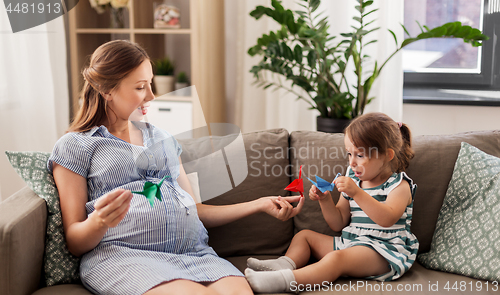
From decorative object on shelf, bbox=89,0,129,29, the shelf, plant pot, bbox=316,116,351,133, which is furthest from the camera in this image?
decorative object on shelf, bbox=89,0,129,29

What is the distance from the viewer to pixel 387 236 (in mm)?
1345

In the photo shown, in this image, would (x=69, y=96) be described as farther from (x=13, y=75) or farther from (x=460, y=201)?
(x=460, y=201)

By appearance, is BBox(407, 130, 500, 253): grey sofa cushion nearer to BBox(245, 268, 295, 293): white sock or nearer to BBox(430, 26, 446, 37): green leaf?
BBox(245, 268, 295, 293): white sock

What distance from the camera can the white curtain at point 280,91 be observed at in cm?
239

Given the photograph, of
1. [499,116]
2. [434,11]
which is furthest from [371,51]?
[499,116]

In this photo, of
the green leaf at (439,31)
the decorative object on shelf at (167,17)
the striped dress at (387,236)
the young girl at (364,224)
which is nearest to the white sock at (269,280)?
the young girl at (364,224)

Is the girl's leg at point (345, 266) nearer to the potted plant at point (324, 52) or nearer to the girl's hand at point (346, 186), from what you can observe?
the girl's hand at point (346, 186)

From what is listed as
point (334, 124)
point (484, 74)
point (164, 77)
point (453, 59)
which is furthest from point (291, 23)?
point (484, 74)

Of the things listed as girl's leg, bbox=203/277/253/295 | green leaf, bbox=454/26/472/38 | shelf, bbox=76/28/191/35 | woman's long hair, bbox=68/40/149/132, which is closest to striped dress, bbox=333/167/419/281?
girl's leg, bbox=203/277/253/295

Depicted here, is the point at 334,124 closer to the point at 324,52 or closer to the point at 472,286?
the point at 324,52

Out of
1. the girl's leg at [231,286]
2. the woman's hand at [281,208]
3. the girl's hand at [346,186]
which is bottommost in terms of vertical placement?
the girl's leg at [231,286]

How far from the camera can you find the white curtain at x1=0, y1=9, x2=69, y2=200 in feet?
7.36

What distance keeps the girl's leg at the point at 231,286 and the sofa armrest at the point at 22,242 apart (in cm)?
47

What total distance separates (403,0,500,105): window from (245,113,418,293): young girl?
4.34 feet
